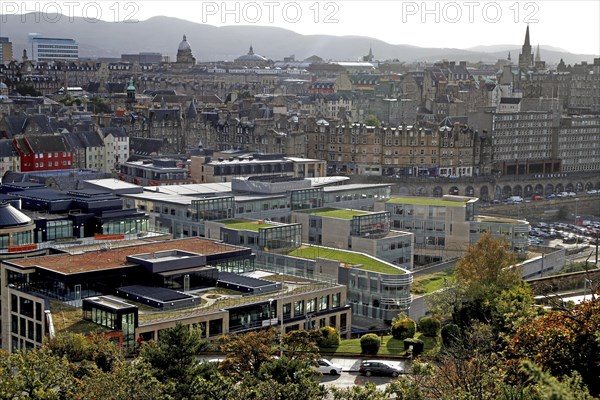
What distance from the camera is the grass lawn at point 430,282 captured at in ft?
180

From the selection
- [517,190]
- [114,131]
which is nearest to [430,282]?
[114,131]

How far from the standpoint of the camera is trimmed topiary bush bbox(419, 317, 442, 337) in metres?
43.1

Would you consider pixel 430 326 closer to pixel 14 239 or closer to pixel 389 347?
pixel 389 347

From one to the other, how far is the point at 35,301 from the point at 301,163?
47102 millimetres

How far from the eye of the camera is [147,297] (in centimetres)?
4156

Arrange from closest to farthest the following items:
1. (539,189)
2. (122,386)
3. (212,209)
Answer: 1. (122,386)
2. (212,209)
3. (539,189)

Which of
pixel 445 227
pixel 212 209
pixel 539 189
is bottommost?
pixel 539 189

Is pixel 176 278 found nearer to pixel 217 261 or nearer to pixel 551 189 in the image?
pixel 217 261

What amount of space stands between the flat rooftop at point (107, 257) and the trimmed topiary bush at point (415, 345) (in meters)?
11.3

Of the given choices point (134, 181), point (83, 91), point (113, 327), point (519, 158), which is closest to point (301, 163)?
point (134, 181)

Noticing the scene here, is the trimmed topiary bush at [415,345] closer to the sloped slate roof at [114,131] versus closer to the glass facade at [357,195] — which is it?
the glass facade at [357,195]

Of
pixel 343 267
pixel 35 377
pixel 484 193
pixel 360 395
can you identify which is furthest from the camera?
pixel 484 193

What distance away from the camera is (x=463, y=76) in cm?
17188

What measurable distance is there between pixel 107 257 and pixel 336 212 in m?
22.0
